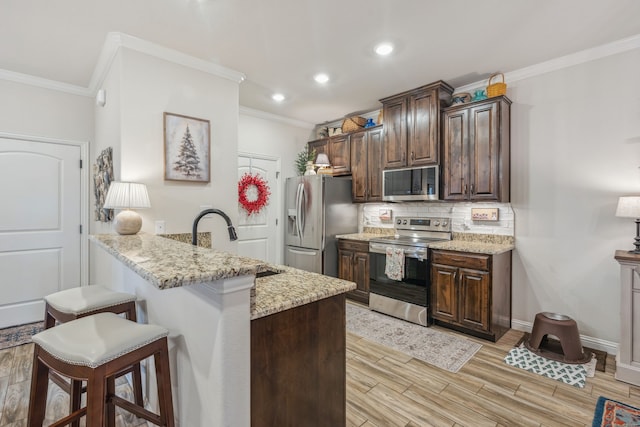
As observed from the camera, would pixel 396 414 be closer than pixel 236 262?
No

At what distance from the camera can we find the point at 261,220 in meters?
4.64

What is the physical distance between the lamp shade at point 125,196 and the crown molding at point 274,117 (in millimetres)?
2360

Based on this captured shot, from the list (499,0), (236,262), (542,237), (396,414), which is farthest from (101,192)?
(542,237)

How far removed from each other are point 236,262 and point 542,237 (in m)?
3.25

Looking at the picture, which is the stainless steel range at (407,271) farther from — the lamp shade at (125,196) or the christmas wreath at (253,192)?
the lamp shade at (125,196)

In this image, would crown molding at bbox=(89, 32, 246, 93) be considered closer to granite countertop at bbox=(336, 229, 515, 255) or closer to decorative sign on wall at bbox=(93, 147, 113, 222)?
decorative sign on wall at bbox=(93, 147, 113, 222)

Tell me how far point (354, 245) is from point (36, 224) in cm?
368

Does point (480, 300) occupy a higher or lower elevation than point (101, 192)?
lower

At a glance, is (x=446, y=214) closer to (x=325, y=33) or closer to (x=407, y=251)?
(x=407, y=251)

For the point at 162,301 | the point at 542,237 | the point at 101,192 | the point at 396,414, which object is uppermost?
the point at 101,192

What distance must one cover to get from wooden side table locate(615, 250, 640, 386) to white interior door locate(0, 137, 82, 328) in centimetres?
528

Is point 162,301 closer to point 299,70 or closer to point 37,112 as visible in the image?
point 299,70

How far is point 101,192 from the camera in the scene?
3125 millimetres

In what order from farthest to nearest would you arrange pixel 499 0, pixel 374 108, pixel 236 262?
pixel 374 108 < pixel 499 0 < pixel 236 262
